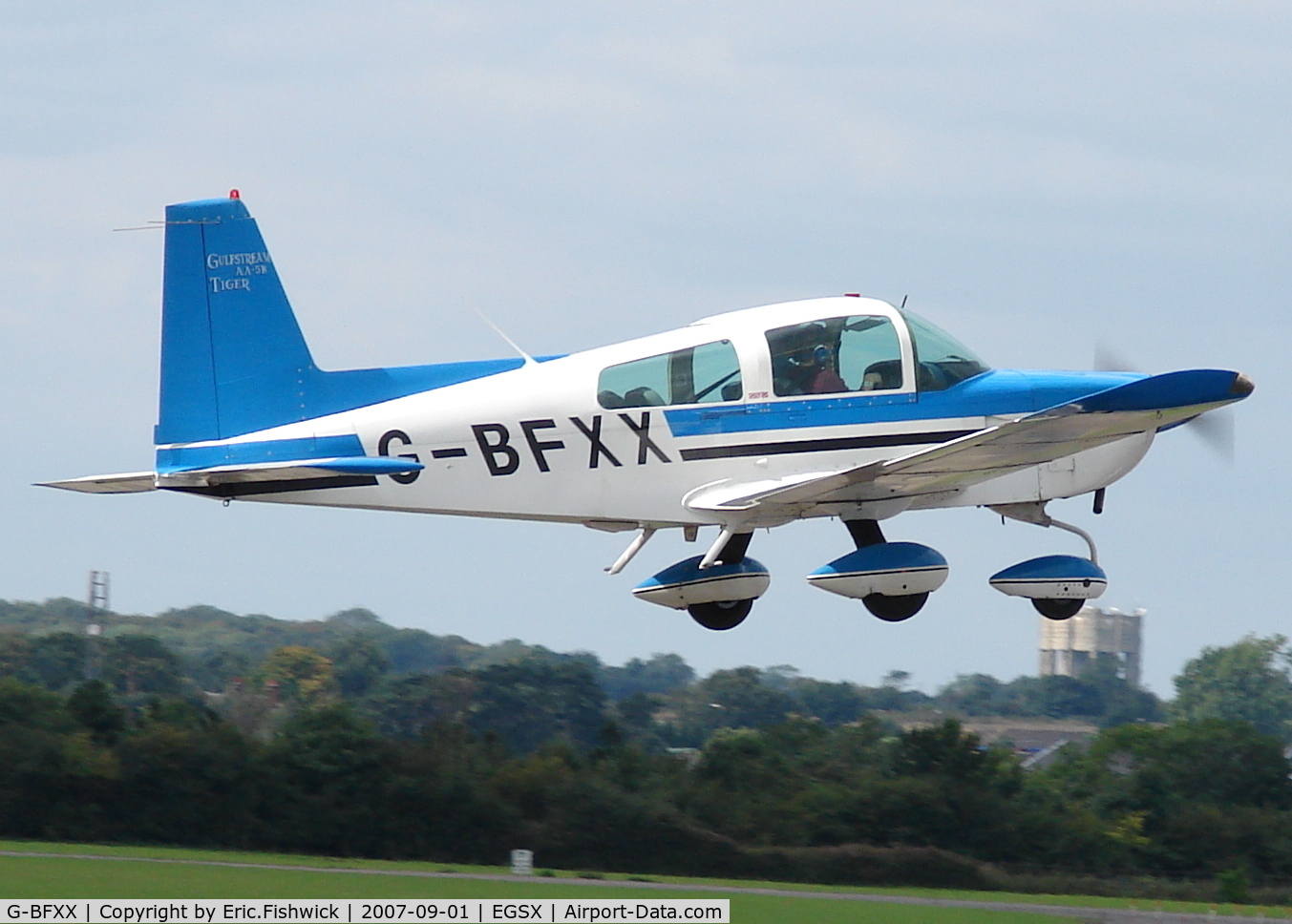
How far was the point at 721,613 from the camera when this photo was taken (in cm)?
1495

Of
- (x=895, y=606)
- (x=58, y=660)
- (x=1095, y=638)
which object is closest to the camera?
(x=895, y=606)

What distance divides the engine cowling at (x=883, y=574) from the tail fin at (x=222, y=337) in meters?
4.42

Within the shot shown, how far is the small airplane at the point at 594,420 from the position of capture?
13547 mm

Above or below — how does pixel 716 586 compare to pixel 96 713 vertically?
above

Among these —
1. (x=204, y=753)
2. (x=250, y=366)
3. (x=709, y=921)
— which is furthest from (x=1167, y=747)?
(x=250, y=366)

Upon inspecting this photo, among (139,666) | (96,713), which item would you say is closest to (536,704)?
(96,713)

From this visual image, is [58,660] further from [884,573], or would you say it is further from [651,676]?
[884,573]

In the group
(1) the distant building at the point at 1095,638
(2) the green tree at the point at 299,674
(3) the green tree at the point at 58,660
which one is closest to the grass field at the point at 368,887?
(2) the green tree at the point at 299,674

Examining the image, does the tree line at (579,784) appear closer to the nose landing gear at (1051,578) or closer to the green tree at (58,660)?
the green tree at (58,660)

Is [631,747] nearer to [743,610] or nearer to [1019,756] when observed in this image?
[1019,756]

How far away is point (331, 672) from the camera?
199 feet

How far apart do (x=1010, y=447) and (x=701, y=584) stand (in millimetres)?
2933

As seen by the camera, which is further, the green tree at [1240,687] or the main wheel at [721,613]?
the green tree at [1240,687]

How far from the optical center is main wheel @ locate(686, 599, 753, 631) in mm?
14906
